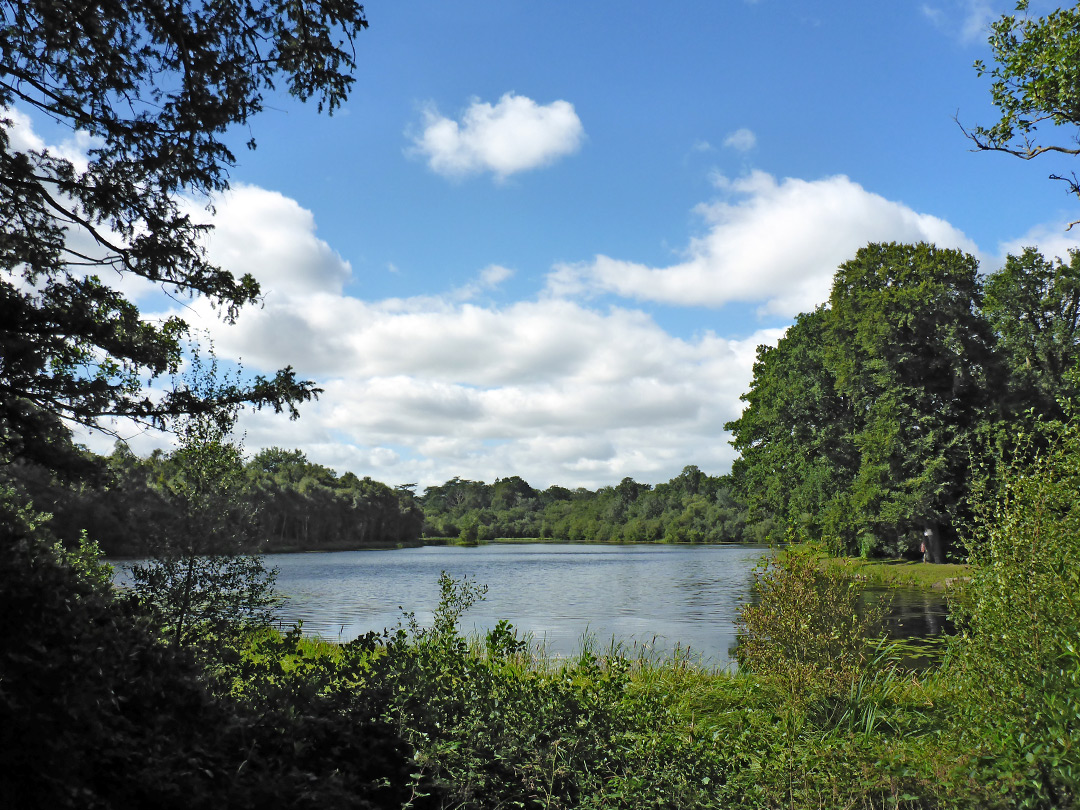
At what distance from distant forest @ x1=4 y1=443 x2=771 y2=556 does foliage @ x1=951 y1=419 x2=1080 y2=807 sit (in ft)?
18.8

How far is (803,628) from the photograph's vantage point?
5703mm

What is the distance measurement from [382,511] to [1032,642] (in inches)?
3460

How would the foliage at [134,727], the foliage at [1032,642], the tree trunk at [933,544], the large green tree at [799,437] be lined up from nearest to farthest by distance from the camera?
the foliage at [134,727] → the foliage at [1032,642] → the tree trunk at [933,544] → the large green tree at [799,437]

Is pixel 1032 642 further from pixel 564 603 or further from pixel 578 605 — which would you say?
pixel 564 603

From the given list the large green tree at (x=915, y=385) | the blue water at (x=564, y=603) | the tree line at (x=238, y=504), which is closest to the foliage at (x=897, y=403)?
the large green tree at (x=915, y=385)

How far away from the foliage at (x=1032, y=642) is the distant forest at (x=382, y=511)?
5.72 metres

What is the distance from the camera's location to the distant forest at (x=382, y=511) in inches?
250

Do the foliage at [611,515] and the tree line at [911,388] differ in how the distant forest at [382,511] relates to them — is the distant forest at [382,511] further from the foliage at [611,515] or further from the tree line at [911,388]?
the tree line at [911,388]

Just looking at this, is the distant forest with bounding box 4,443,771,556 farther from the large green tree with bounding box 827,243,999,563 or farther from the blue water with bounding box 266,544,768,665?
the large green tree with bounding box 827,243,999,563

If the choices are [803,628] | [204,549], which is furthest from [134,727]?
[803,628]

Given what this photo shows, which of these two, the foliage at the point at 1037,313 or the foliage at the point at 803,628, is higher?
the foliage at the point at 1037,313

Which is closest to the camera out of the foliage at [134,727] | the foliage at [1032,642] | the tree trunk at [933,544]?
the foliage at [134,727]

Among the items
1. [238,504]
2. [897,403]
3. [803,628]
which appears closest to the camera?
[803,628]

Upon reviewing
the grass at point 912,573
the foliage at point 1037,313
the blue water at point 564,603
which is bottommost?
the blue water at point 564,603
